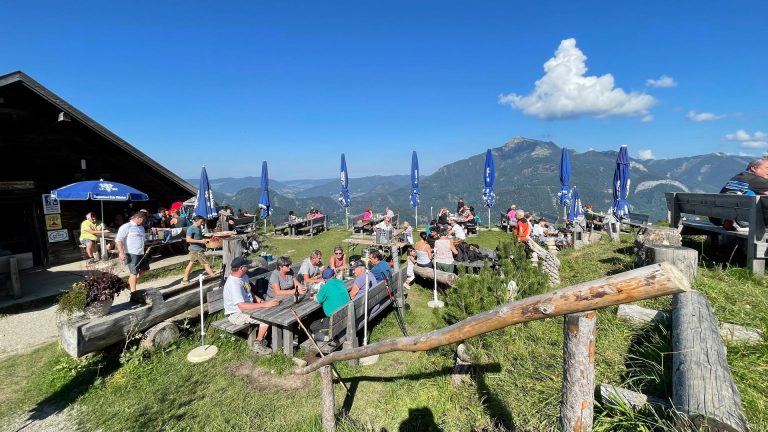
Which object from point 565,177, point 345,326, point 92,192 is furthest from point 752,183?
point 92,192

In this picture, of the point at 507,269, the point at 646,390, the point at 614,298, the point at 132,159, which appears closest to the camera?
the point at 614,298

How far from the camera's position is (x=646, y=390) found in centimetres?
303

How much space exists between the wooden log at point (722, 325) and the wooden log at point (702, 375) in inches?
10.1

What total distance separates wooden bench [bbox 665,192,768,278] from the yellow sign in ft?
56.4

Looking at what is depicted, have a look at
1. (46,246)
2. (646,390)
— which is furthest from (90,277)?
(46,246)

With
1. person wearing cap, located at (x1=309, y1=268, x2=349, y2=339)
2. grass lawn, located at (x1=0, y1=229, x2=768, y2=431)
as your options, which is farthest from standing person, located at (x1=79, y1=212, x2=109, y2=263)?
person wearing cap, located at (x1=309, y1=268, x2=349, y2=339)

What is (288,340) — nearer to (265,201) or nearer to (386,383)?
(386,383)

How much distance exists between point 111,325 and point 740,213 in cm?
1000

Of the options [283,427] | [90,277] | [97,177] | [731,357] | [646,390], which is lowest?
[283,427]

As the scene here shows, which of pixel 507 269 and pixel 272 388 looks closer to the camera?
pixel 272 388

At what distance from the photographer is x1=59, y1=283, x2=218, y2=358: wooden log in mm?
4672

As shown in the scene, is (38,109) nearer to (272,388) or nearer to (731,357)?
(272,388)

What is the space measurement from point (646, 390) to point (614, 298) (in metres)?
2.14

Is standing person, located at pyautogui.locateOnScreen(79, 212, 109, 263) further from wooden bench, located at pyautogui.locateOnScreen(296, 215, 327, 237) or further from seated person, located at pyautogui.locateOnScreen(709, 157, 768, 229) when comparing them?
seated person, located at pyautogui.locateOnScreen(709, 157, 768, 229)
